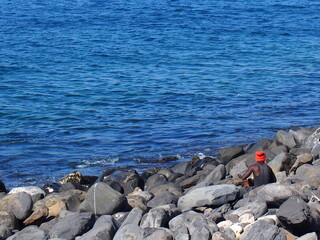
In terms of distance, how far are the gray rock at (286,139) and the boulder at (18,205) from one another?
7.29m

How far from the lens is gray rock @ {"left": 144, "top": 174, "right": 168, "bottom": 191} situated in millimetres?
14086

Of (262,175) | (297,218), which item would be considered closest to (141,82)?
(262,175)

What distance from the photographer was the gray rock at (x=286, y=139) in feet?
52.7

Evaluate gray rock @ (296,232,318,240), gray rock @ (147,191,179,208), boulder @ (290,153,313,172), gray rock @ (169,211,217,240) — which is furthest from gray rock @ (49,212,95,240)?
boulder @ (290,153,313,172)

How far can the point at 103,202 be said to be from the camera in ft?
36.0

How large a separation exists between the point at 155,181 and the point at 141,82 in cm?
1258

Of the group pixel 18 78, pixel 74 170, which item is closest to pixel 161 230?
pixel 74 170

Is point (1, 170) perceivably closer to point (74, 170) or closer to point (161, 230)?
point (74, 170)

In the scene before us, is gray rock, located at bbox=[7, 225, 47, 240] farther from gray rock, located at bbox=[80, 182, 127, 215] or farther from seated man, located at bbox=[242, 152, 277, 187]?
seated man, located at bbox=[242, 152, 277, 187]

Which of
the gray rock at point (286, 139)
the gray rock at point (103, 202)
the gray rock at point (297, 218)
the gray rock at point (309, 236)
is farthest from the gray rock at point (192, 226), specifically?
the gray rock at point (286, 139)

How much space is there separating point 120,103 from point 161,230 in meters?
Result: 14.5

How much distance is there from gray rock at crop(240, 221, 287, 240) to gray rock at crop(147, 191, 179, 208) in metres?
2.77

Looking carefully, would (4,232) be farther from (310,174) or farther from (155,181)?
(310,174)

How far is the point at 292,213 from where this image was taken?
886cm
